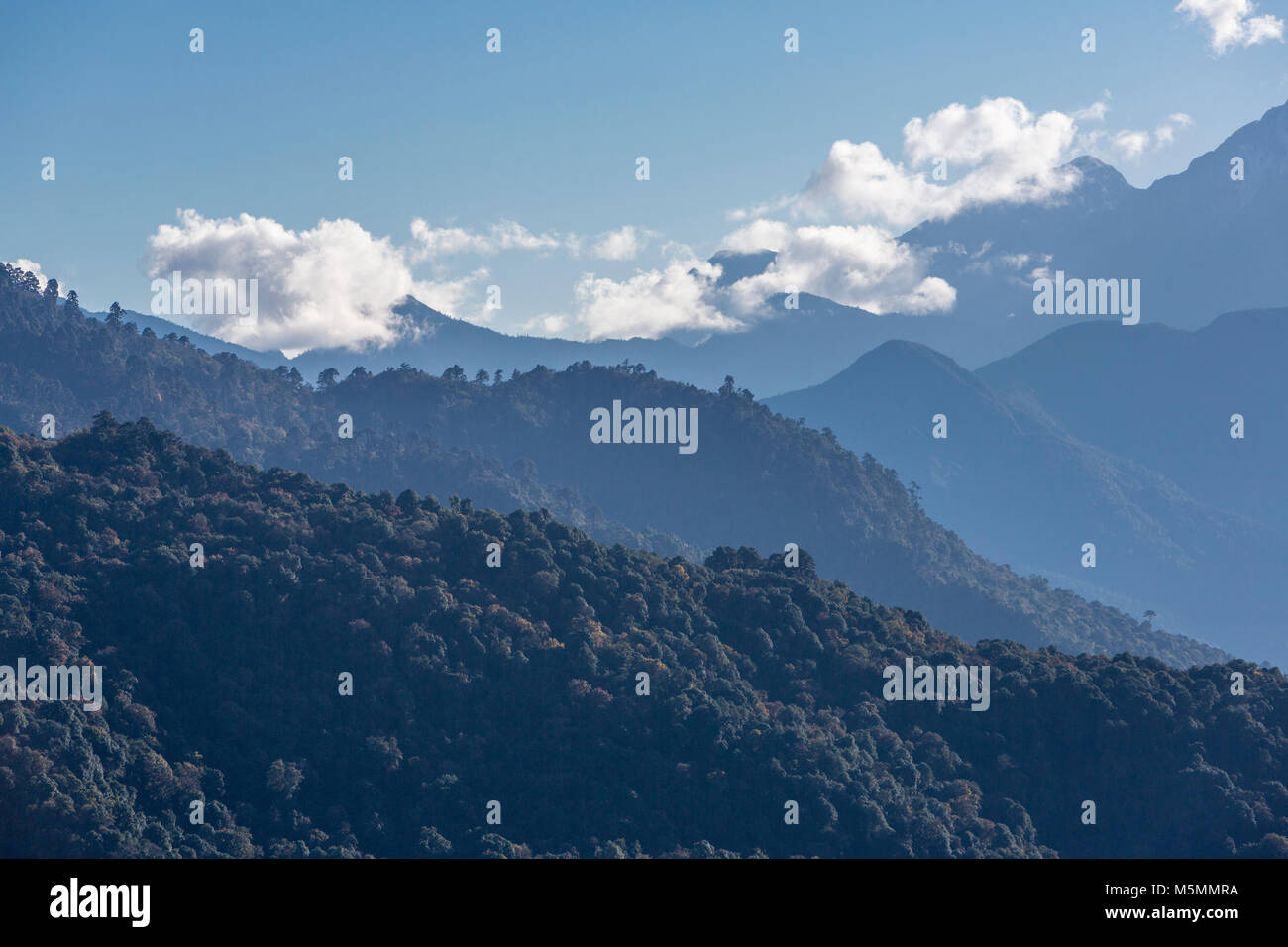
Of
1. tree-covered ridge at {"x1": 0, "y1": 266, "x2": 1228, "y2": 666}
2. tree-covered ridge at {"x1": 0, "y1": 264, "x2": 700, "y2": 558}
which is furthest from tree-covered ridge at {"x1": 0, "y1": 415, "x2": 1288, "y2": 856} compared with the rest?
tree-covered ridge at {"x1": 0, "y1": 266, "x2": 1228, "y2": 666}

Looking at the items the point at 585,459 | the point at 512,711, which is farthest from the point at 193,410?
the point at 512,711

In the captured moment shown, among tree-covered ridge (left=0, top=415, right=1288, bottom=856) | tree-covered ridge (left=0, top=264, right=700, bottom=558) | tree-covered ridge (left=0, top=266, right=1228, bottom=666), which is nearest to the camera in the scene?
tree-covered ridge (left=0, top=415, right=1288, bottom=856)

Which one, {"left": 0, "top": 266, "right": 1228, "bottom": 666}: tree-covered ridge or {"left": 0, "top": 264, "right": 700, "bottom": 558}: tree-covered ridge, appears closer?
{"left": 0, "top": 264, "right": 700, "bottom": 558}: tree-covered ridge

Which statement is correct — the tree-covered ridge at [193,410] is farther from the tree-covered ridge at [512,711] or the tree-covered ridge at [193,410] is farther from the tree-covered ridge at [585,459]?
the tree-covered ridge at [512,711]

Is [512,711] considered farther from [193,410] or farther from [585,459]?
[585,459]

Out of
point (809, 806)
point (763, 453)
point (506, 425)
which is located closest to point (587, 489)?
point (506, 425)

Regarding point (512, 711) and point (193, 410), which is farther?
point (193, 410)

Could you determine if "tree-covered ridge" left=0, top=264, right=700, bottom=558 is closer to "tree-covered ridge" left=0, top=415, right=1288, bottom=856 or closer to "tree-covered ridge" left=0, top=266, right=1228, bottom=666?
"tree-covered ridge" left=0, top=266, right=1228, bottom=666
